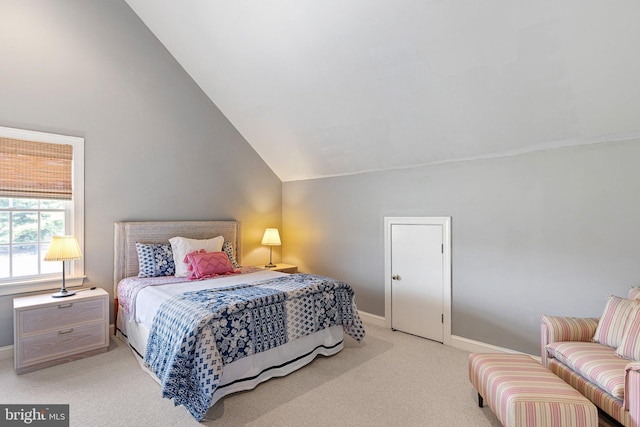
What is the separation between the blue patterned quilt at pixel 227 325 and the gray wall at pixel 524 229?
120 cm

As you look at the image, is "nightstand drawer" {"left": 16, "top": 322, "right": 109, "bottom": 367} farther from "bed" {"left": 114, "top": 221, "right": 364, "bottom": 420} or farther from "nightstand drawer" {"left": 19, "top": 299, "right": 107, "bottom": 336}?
"bed" {"left": 114, "top": 221, "right": 364, "bottom": 420}

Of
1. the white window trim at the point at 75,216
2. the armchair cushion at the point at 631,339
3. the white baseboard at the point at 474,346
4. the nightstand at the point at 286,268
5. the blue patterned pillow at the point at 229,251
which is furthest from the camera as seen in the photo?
the nightstand at the point at 286,268

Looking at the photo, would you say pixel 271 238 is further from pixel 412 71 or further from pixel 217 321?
pixel 412 71

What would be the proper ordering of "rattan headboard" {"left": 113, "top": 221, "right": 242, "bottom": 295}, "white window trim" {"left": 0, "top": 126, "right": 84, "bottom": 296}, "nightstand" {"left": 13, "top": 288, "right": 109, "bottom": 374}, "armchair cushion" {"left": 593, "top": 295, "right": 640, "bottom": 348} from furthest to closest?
"rattan headboard" {"left": 113, "top": 221, "right": 242, "bottom": 295}
"white window trim" {"left": 0, "top": 126, "right": 84, "bottom": 296}
"nightstand" {"left": 13, "top": 288, "right": 109, "bottom": 374}
"armchair cushion" {"left": 593, "top": 295, "right": 640, "bottom": 348}

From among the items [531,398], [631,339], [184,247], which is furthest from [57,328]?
[631,339]

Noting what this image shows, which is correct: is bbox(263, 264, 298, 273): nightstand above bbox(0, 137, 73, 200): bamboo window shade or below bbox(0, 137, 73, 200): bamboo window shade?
below

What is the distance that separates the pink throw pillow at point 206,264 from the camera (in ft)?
11.7

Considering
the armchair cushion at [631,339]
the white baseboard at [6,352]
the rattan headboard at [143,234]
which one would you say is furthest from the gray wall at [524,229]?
the white baseboard at [6,352]

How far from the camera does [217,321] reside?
2.33 m

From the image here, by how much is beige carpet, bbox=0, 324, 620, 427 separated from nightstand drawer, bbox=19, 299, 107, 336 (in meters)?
0.36

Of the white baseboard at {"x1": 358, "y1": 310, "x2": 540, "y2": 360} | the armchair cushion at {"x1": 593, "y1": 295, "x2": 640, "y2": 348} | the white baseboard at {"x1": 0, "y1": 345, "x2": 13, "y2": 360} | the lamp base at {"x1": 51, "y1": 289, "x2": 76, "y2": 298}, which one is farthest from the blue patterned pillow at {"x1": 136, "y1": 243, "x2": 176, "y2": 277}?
the armchair cushion at {"x1": 593, "y1": 295, "x2": 640, "y2": 348}

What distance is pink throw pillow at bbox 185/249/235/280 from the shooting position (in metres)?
3.57

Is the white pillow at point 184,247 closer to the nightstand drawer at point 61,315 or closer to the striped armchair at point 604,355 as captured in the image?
the nightstand drawer at point 61,315

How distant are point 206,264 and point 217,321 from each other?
142 centimetres
